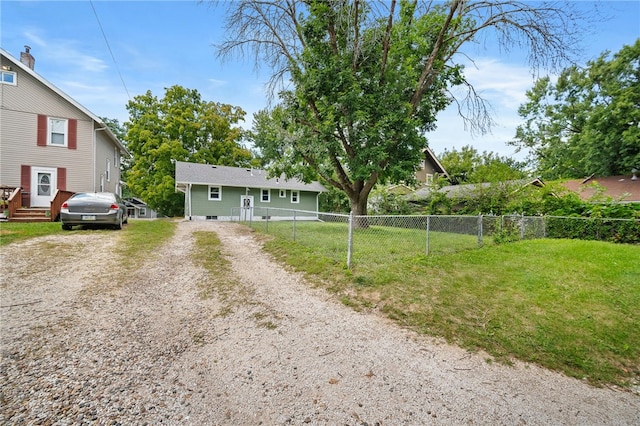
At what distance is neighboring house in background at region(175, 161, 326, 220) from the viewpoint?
737 inches

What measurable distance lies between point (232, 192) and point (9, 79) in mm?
11703

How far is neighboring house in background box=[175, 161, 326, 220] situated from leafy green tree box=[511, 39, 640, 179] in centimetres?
1635

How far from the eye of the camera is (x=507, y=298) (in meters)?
4.54

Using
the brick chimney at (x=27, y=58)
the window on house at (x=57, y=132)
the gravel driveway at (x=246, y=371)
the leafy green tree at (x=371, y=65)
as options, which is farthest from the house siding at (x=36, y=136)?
the gravel driveway at (x=246, y=371)

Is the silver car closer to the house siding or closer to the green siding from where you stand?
the house siding

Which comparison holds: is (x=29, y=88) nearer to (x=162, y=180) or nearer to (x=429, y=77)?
(x=162, y=180)

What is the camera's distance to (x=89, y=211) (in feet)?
30.0

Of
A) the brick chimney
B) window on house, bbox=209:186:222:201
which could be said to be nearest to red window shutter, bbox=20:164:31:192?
the brick chimney

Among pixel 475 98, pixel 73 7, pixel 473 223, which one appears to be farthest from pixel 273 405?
pixel 475 98

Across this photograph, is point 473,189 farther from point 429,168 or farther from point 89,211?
point 89,211

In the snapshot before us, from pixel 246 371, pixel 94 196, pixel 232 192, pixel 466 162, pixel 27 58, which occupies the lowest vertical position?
pixel 246 371

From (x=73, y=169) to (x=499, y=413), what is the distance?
60.6ft

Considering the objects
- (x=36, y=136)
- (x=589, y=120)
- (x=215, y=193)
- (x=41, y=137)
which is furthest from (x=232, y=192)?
(x=589, y=120)

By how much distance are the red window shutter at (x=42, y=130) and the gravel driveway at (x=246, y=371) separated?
42.8ft
